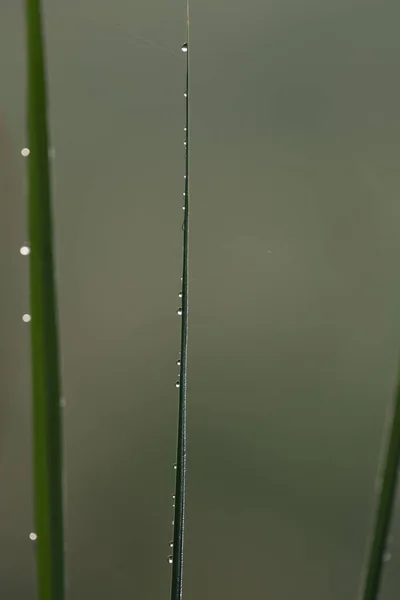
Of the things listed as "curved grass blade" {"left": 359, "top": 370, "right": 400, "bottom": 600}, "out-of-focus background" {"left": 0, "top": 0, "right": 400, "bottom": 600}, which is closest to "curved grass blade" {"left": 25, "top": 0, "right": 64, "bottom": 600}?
"curved grass blade" {"left": 359, "top": 370, "right": 400, "bottom": 600}

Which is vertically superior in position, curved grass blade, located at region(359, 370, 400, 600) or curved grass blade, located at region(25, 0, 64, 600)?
curved grass blade, located at region(25, 0, 64, 600)

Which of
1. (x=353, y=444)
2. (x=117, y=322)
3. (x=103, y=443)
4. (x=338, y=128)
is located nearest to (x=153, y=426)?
(x=103, y=443)

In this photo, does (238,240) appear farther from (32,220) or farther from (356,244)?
(32,220)

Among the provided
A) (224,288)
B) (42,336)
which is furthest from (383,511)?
(224,288)

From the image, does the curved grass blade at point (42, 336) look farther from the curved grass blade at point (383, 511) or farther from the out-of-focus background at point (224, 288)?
the out-of-focus background at point (224, 288)

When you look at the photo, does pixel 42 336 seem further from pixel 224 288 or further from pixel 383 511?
pixel 224 288

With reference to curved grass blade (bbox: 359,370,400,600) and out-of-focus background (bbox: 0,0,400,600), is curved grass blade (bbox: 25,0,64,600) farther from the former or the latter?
out-of-focus background (bbox: 0,0,400,600)

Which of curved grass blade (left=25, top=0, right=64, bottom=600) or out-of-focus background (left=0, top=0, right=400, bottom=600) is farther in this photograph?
out-of-focus background (left=0, top=0, right=400, bottom=600)
